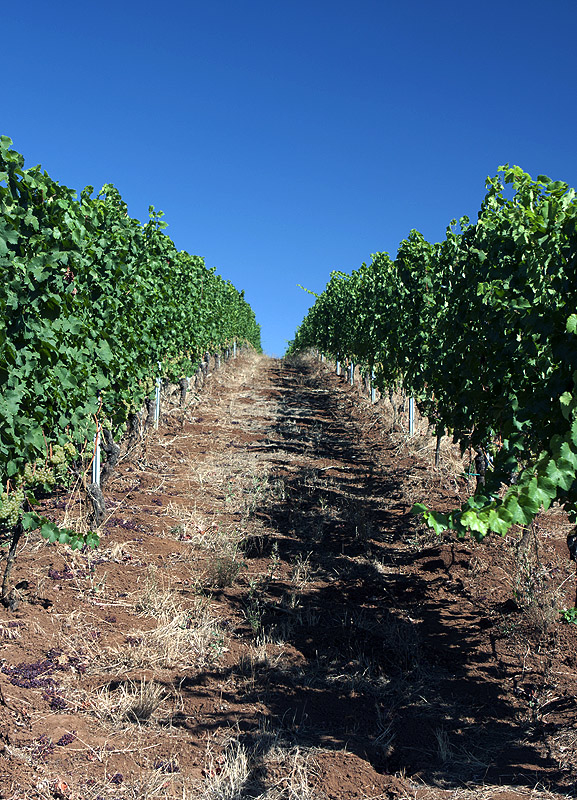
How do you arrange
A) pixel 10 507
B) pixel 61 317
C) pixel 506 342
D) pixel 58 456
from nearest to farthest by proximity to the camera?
pixel 10 507, pixel 61 317, pixel 506 342, pixel 58 456

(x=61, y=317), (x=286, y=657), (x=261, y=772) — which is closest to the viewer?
(x=261, y=772)

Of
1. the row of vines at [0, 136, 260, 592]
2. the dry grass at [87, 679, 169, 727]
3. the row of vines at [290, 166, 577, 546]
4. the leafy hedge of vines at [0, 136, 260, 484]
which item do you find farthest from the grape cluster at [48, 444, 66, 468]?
the row of vines at [290, 166, 577, 546]

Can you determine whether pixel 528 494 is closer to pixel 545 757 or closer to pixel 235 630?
pixel 545 757

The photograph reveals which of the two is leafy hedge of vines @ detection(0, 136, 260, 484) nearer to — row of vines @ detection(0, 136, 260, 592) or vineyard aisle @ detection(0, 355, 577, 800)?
row of vines @ detection(0, 136, 260, 592)

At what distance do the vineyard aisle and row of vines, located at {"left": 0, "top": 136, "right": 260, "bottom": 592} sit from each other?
84 centimetres

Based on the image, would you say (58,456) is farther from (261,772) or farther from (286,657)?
(261,772)

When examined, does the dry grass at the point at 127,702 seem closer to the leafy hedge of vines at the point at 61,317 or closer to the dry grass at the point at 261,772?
the dry grass at the point at 261,772

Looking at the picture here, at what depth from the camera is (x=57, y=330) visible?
190 inches

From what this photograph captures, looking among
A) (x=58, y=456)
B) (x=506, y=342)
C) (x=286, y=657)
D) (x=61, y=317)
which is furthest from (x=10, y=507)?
(x=506, y=342)

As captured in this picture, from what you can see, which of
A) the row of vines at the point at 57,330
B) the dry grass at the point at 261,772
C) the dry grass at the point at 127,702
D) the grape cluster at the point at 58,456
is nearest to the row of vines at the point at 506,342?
the dry grass at the point at 261,772

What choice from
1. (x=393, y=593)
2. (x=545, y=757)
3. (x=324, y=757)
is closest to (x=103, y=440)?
(x=393, y=593)

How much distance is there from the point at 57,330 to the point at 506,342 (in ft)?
11.5

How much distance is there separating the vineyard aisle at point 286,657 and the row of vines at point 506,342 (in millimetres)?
1041

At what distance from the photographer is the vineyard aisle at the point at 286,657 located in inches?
137
